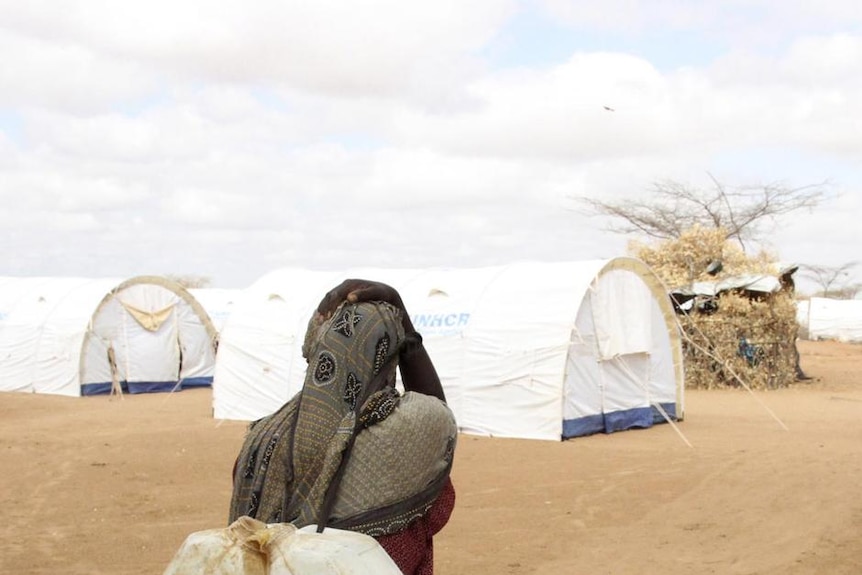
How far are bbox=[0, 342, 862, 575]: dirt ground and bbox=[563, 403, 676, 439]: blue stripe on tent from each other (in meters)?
0.23

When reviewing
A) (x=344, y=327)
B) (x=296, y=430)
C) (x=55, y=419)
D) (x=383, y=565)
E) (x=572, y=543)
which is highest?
(x=344, y=327)

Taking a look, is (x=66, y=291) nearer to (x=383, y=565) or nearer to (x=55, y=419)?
(x=55, y=419)

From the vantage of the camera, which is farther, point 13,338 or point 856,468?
point 13,338

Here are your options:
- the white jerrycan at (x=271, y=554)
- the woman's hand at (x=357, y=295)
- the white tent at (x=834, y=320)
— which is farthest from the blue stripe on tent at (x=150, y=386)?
the white tent at (x=834, y=320)

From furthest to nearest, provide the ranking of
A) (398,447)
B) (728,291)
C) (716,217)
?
(716,217)
(728,291)
(398,447)

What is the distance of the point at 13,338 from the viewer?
80.7 feet

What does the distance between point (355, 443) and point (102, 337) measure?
862 inches

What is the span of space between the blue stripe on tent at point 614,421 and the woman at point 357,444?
1071 cm

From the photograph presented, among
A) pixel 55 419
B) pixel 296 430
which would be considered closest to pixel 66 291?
pixel 55 419

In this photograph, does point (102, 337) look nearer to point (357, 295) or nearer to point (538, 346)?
point (538, 346)

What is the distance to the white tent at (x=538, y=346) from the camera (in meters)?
14.2

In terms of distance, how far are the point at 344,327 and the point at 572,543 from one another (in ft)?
16.6

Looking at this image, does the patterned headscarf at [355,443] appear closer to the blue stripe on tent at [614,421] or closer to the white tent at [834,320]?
the blue stripe on tent at [614,421]

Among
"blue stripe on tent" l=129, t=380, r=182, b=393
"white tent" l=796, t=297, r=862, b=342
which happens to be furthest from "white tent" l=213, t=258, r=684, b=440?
"white tent" l=796, t=297, r=862, b=342
